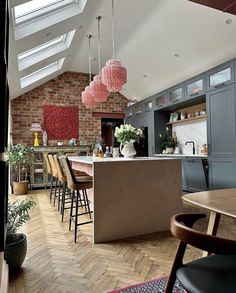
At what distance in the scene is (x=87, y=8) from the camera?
137 inches

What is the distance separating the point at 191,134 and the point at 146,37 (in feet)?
8.32

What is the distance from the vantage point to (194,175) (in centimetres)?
490

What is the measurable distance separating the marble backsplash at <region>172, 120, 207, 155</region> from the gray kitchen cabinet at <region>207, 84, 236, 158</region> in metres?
0.95

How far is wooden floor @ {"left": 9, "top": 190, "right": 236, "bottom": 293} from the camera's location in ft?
5.93

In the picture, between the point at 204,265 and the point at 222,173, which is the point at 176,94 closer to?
the point at 222,173

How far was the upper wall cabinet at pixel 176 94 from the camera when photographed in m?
5.30

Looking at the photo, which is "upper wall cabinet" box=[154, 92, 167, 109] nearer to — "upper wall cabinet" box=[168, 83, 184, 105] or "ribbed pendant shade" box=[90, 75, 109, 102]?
"upper wall cabinet" box=[168, 83, 184, 105]

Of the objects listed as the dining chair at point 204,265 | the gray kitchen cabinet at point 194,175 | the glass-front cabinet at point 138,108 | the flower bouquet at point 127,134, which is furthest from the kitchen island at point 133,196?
the glass-front cabinet at point 138,108

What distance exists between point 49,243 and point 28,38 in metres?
2.91

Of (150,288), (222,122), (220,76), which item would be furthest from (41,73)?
(150,288)

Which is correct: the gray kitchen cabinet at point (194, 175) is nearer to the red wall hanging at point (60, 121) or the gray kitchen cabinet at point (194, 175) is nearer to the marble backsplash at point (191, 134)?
the marble backsplash at point (191, 134)

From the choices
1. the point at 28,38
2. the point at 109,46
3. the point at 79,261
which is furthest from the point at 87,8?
the point at 79,261

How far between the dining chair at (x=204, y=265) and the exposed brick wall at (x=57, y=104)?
6.27 meters

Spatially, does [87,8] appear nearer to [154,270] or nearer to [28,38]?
[28,38]
